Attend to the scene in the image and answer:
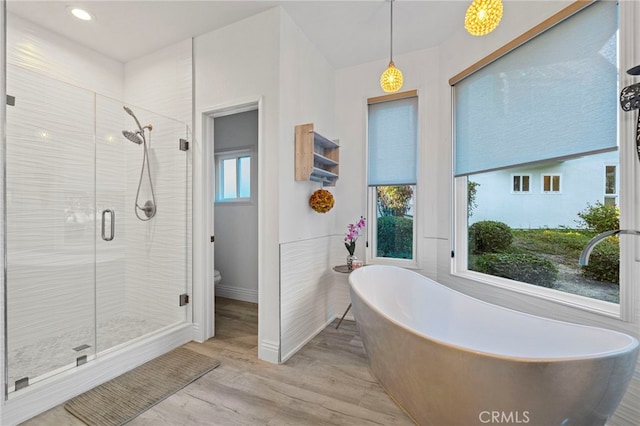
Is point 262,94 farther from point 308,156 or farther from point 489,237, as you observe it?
point 489,237

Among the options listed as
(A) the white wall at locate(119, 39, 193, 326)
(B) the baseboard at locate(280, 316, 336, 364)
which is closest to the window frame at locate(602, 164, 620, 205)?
(B) the baseboard at locate(280, 316, 336, 364)

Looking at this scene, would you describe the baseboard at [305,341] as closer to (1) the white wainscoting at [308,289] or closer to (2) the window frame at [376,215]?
(1) the white wainscoting at [308,289]

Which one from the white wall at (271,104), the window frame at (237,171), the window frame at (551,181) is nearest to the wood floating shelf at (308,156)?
the white wall at (271,104)

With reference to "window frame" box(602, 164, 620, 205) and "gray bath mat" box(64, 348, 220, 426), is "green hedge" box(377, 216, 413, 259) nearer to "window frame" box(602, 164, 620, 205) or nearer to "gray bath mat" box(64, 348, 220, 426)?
"window frame" box(602, 164, 620, 205)

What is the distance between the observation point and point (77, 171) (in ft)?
7.39

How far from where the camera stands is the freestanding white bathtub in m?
0.99

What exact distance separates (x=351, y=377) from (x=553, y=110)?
2.31 meters

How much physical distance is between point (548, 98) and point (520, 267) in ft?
4.03

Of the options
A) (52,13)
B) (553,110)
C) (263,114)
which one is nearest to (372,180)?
(263,114)

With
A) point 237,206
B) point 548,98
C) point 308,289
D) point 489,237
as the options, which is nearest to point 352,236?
point 308,289

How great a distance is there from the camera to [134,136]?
2551 mm

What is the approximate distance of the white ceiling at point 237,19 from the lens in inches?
82.4

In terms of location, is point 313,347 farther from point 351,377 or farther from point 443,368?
point 443,368

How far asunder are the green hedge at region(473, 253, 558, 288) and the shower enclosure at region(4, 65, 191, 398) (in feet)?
9.08
